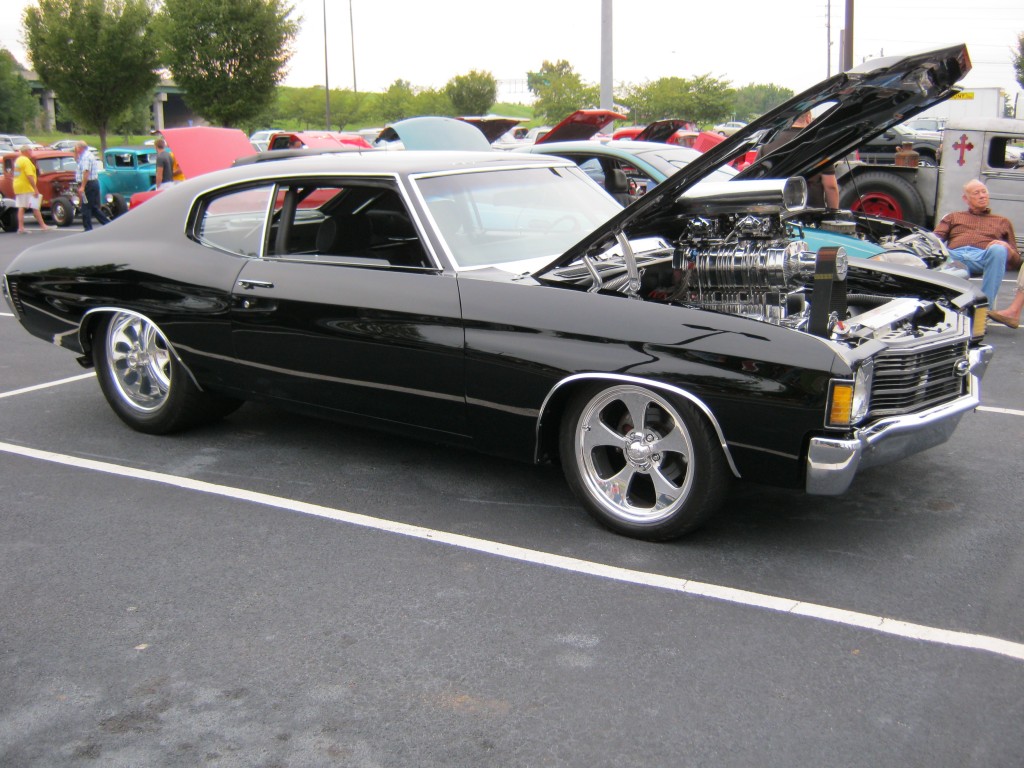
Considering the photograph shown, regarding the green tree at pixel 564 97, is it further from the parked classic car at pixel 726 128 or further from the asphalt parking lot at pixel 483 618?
the asphalt parking lot at pixel 483 618

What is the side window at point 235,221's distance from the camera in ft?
16.9

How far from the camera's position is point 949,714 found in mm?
2895

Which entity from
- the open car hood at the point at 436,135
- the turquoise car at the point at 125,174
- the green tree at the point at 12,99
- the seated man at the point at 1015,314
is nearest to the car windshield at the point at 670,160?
the open car hood at the point at 436,135

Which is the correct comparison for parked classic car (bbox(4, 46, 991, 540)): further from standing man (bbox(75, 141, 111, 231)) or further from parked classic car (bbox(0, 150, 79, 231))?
parked classic car (bbox(0, 150, 79, 231))

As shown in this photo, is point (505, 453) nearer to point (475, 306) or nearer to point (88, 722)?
point (475, 306)

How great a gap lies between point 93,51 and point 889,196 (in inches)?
1280

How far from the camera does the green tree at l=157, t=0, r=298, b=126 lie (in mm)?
36312

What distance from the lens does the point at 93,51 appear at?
37.4m

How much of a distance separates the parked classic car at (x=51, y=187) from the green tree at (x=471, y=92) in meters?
43.1

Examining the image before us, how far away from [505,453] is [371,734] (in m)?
1.73

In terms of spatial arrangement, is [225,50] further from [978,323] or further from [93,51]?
[978,323]

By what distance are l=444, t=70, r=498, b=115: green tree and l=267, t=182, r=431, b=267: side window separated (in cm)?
5949

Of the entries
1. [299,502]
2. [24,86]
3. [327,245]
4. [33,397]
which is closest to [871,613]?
[299,502]

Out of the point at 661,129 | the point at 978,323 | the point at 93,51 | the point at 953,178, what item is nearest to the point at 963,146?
the point at 953,178
